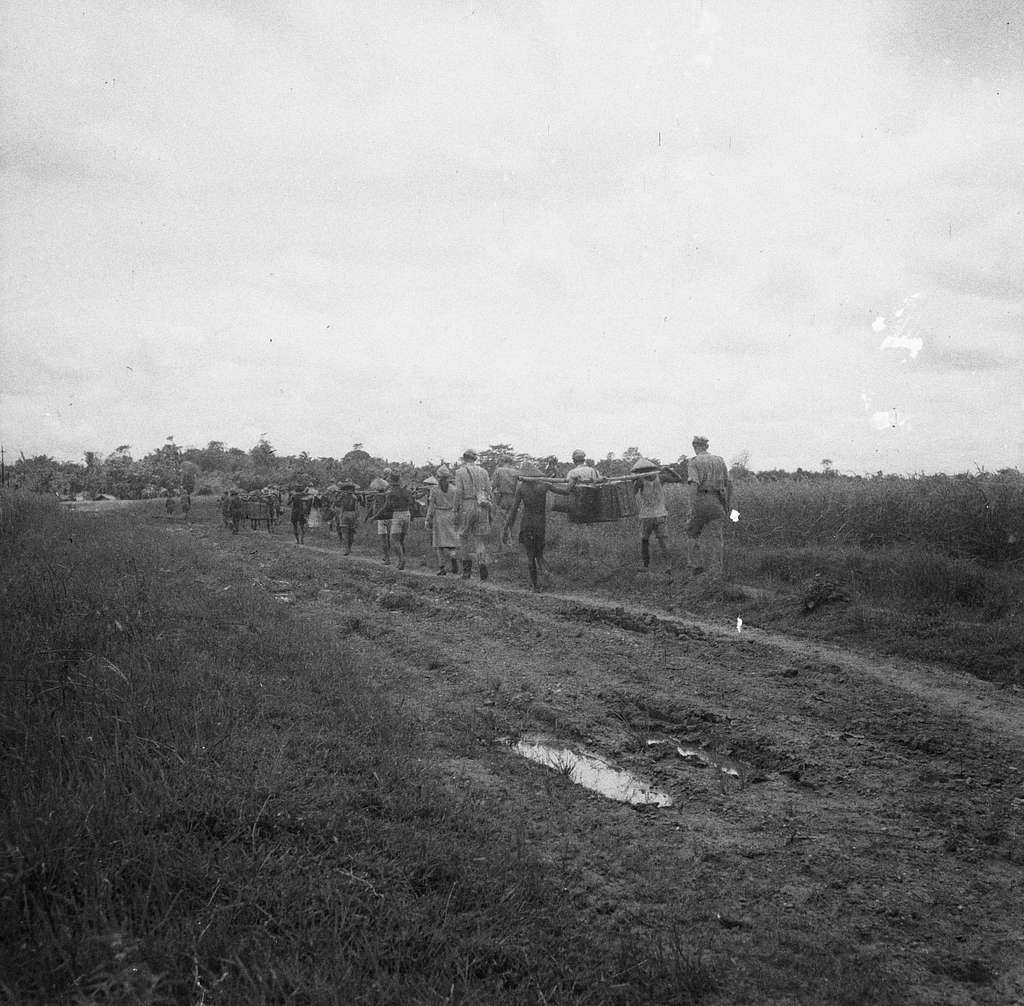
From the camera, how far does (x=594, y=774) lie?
14.1ft

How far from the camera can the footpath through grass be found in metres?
2.16

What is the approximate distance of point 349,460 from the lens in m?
53.2

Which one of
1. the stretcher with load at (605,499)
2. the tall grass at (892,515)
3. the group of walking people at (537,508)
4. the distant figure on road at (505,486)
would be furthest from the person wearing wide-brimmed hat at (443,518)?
the tall grass at (892,515)

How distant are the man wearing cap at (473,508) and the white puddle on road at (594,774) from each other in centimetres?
835

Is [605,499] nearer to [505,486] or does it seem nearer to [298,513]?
[505,486]

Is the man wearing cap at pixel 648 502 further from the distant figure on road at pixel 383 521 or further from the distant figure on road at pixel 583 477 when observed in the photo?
the distant figure on road at pixel 383 521

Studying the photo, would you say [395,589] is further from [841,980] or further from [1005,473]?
[1005,473]

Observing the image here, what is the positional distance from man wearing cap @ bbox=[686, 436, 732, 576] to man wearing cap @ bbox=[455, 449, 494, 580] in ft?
12.5

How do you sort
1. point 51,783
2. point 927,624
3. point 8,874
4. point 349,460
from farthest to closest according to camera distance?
point 349,460, point 927,624, point 51,783, point 8,874

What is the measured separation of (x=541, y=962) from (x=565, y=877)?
608mm

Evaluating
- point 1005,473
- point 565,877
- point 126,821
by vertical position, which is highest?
point 1005,473

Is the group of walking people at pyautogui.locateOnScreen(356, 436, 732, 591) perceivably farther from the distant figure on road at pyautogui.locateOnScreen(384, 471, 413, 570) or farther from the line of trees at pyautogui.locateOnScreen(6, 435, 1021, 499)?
the line of trees at pyautogui.locateOnScreen(6, 435, 1021, 499)

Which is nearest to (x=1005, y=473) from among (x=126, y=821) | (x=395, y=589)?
(x=395, y=589)

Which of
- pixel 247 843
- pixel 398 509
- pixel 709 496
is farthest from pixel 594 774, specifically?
pixel 398 509
